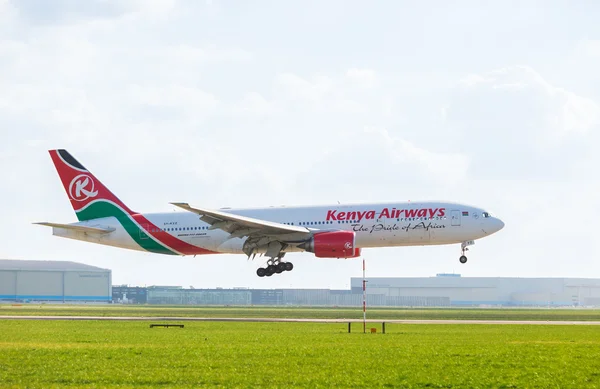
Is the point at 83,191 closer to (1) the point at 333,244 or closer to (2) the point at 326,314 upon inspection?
(1) the point at 333,244

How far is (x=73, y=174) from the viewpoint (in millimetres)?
65438

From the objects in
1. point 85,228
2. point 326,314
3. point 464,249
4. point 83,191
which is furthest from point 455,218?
point 83,191

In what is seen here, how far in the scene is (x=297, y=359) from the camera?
26.5 metres

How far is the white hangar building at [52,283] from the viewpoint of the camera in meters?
175

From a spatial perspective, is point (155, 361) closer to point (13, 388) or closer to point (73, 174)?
point (13, 388)

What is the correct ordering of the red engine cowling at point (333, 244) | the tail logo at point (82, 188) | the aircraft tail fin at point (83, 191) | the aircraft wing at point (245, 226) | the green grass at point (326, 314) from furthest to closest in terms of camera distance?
the green grass at point (326, 314) < the tail logo at point (82, 188) < the aircraft tail fin at point (83, 191) < the red engine cowling at point (333, 244) < the aircraft wing at point (245, 226)

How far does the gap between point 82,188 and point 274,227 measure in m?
16.7

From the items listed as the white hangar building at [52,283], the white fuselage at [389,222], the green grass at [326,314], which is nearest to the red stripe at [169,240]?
the white fuselage at [389,222]

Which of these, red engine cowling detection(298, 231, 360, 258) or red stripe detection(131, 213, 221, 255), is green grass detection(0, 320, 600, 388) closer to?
red engine cowling detection(298, 231, 360, 258)

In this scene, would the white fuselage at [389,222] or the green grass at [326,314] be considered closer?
the white fuselage at [389,222]

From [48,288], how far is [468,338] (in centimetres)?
15194

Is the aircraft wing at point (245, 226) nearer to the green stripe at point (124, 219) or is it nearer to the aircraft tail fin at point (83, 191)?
the green stripe at point (124, 219)

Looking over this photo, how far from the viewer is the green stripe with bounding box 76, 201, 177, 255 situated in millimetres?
62781

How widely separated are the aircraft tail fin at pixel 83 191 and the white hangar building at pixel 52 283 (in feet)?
372
